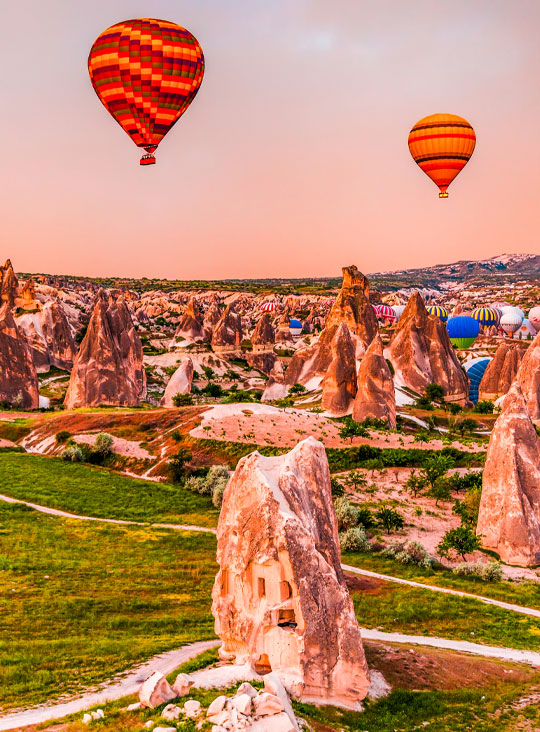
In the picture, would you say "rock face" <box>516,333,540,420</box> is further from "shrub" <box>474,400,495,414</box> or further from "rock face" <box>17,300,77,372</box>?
"rock face" <box>17,300,77,372</box>

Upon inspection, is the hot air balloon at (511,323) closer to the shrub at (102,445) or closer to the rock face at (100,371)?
the rock face at (100,371)

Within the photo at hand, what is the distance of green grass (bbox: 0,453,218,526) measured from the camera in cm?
3025

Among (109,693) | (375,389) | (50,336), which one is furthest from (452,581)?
(50,336)

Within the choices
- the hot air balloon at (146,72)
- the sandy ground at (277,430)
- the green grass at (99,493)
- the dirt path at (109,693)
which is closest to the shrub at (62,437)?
the green grass at (99,493)

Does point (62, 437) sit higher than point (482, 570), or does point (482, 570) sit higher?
point (62, 437)

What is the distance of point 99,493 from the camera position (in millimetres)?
32812

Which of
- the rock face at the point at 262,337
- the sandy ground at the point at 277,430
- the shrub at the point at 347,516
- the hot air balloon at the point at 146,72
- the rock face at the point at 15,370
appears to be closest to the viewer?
the shrub at the point at 347,516

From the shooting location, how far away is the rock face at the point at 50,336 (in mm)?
74562

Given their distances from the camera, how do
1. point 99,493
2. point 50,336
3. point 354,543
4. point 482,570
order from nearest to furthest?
point 482,570
point 354,543
point 99,493
point 50,336

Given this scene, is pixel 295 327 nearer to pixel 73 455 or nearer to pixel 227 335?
pixel 227 335

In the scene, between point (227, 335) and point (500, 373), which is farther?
point (227, 335)

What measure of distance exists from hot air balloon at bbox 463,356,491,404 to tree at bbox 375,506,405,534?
4280 cm

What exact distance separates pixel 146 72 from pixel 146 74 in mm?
80

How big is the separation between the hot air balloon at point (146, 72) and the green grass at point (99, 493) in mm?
15509
